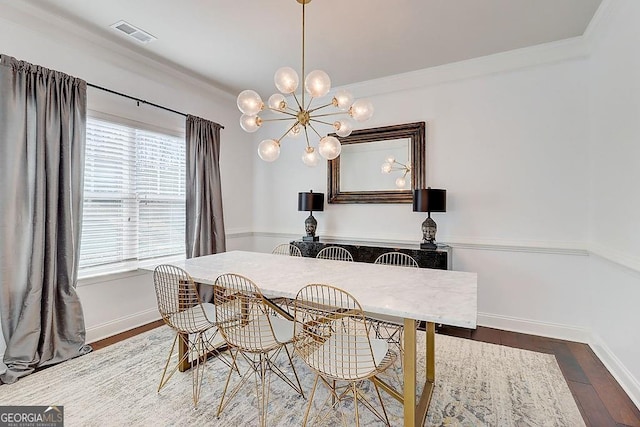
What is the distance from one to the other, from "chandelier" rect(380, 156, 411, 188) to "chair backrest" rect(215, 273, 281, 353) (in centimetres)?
253

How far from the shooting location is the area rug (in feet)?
6.33

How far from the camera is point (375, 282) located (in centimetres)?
207

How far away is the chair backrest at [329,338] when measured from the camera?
62.6 inches

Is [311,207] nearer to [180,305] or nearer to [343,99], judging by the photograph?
[343,99]

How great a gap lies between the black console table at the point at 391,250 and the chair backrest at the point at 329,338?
166 centimetres

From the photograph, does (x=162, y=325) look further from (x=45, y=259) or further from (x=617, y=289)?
(x=617, y=289)

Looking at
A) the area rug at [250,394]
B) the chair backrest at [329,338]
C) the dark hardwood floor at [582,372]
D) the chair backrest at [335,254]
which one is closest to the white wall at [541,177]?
the dark hardwood floor at [582,372]

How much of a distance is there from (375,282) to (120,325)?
2.85 meters

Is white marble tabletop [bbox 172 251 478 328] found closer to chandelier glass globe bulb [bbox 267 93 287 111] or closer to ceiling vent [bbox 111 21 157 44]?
chandelier glass globe bulb [bbox 267 93 287 111]

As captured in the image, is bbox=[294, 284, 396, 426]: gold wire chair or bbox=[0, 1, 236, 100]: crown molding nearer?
bbox=[294, 284, 396, 426]: gold wire chair

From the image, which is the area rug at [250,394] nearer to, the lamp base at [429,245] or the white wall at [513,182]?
the white wall at [513,182]

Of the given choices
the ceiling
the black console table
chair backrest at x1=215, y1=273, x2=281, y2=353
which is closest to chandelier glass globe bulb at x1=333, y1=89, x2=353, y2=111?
the ceiling

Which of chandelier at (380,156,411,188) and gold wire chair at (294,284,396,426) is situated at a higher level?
chandelier at (380,156,411,188)

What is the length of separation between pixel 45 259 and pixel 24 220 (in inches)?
13.7
